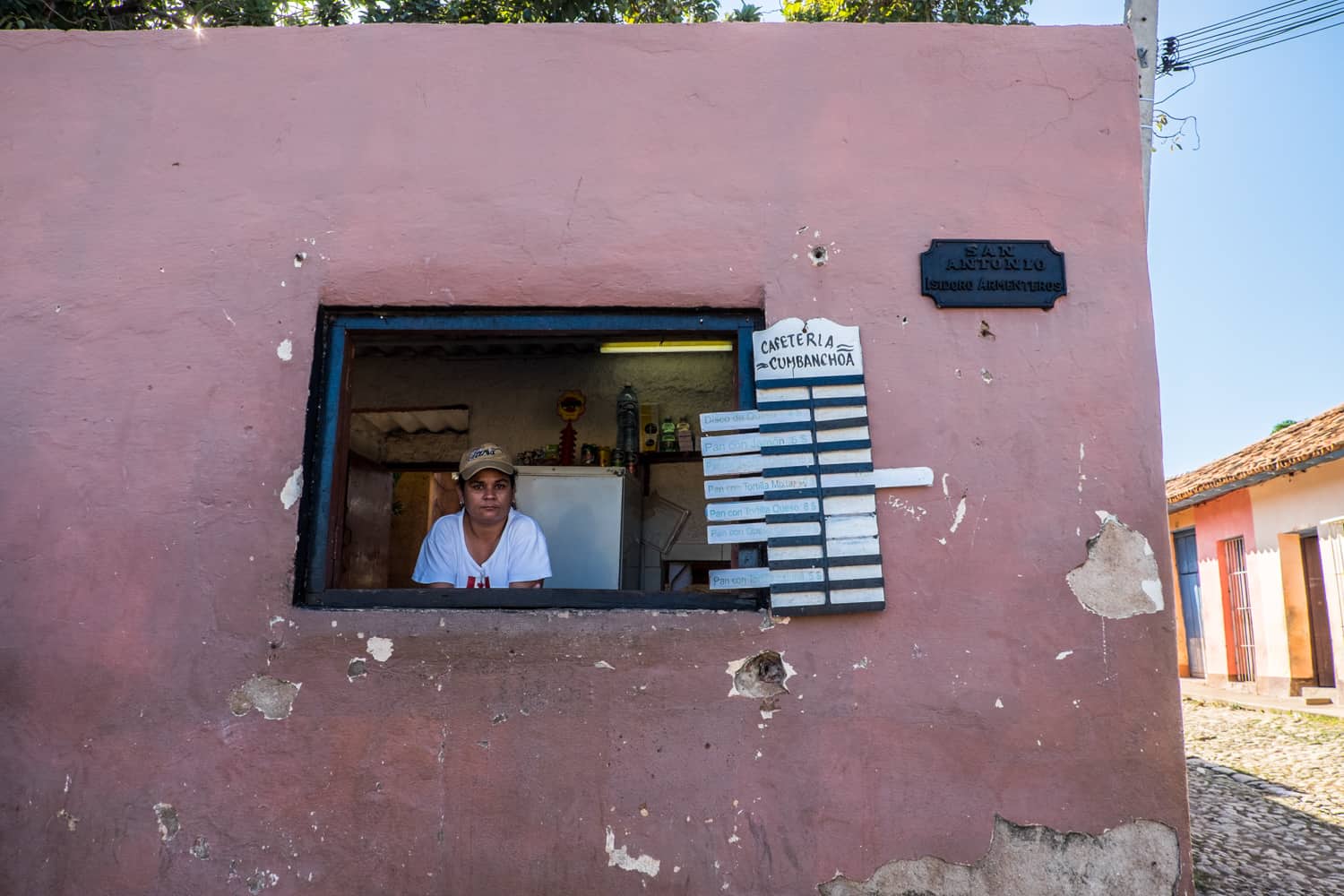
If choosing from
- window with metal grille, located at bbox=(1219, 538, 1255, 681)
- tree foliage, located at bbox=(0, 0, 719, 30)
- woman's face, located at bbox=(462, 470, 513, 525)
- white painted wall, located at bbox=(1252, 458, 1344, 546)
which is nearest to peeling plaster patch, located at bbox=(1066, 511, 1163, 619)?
woman's face, located at bbox=(462, 470, 513, 525)

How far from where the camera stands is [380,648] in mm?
3400

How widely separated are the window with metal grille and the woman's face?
1141 cm

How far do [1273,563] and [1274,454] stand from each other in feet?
4.46

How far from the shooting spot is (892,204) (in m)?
3.71

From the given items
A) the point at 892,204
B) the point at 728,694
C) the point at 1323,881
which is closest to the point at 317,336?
the point at 728,694

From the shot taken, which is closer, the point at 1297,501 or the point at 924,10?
the point at 924,10

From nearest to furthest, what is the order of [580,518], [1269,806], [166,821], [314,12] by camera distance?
[166,821], [580,518], [1269,806], [314,12]

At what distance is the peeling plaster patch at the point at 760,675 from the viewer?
3348 millimetres

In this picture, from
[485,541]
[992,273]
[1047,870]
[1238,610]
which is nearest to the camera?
[1047,870]

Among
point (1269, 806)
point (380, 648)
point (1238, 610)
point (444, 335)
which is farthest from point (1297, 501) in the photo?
point (380, 648)

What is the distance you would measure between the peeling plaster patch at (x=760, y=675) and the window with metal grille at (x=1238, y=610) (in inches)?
446

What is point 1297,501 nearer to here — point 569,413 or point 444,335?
point 569,413

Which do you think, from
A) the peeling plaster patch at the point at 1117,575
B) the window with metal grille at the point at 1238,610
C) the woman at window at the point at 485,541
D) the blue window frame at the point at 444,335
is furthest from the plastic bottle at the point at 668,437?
the window with metal grille at the point at 1238,610

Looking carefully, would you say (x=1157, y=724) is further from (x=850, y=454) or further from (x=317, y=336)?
(x=317, y=336)
